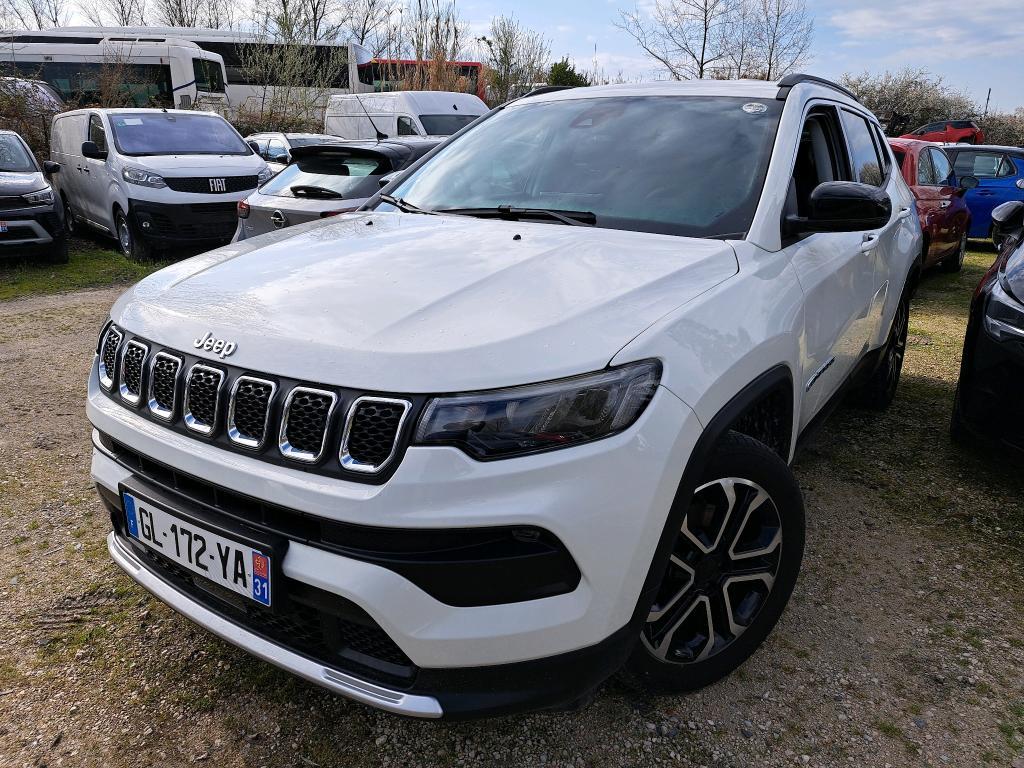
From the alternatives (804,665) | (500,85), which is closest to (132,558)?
(804,665)

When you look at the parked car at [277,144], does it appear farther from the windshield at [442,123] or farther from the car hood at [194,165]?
the windshield at [442,123]

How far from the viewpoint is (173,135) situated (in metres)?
9.84

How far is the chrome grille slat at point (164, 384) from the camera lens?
1.89m

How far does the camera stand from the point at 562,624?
160cm

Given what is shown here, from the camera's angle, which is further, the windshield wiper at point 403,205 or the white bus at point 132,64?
the white bus at point 132,64

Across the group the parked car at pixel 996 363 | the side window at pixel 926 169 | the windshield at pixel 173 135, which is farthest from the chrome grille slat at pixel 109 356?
the windshield at pixel 173 135

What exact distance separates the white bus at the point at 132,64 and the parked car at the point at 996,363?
1838cm

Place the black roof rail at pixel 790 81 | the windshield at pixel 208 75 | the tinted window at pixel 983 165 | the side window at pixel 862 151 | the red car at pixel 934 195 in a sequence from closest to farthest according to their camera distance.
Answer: the black roof rail at pixel 790 81 → the side window at pixel 862 151 → the red car at pixel 934 195 → the tinted window at pixel 983 165 → the windshield at pixel 208 75

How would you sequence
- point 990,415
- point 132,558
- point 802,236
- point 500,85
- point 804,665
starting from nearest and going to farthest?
point 132,558 < point 804,665 < point 802,236 < point 990,415 < point 500,85

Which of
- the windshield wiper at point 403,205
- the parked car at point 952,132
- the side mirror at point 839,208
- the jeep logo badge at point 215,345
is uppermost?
the parked car at point 952,132

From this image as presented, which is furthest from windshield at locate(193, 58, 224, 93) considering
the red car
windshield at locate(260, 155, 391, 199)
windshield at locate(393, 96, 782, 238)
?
windshield at locate(393, 96, 782, 238)

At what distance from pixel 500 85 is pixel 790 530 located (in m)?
30.8

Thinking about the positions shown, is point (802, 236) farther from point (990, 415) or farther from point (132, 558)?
point (132, 558)

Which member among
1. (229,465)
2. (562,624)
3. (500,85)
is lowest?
(562,624)
